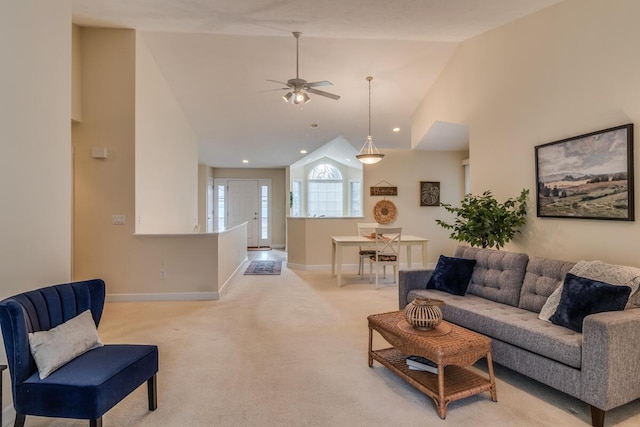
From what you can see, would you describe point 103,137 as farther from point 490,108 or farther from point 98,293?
point 490,108

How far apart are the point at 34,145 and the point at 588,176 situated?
428 centimetres

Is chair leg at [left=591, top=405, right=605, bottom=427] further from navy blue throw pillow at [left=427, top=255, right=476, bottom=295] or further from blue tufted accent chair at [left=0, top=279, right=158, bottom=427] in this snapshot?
blue tufted accent chair at [left=0, top=279, right=158, bottom=427]

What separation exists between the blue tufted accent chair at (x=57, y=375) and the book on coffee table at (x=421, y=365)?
171 cm

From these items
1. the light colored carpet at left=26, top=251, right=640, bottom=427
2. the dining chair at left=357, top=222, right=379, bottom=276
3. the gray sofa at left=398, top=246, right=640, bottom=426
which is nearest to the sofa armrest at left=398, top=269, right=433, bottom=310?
the gray sofa at left=398, top=246, right=640, bottom=426

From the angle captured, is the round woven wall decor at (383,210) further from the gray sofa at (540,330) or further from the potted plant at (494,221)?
the gray sofa at (540,330)

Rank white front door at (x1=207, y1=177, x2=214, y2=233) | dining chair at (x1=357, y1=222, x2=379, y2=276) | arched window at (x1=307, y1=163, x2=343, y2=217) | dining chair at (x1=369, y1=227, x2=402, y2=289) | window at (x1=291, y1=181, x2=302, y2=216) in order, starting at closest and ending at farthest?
dining chair at (x1=369, y1=227, x2=402, y2=289)
dining chair at (x1=357, y1=222, x2=379, y2=276)
white front door at (x1=207, y1=177, x2=214, y2=233)
window at (x1=291, y1=181, x2=302, y2=216)
arched window at (x1=307, y1=163, x2=343, y2=217)

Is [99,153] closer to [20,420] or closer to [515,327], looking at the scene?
[20,420]

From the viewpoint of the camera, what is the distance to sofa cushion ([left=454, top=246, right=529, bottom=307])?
2.97m

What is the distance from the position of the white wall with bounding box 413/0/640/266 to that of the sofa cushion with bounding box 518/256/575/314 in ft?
1.68

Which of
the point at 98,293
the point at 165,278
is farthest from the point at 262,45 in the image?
the point at 98,293

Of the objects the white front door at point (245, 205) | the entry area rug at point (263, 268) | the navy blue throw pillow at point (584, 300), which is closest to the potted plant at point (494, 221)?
the navy blue throw pillow at point (584, 300)

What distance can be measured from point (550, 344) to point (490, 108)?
3.04 m

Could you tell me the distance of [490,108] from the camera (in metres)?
4.24

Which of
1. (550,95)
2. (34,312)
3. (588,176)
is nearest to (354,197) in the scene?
(550,95)
